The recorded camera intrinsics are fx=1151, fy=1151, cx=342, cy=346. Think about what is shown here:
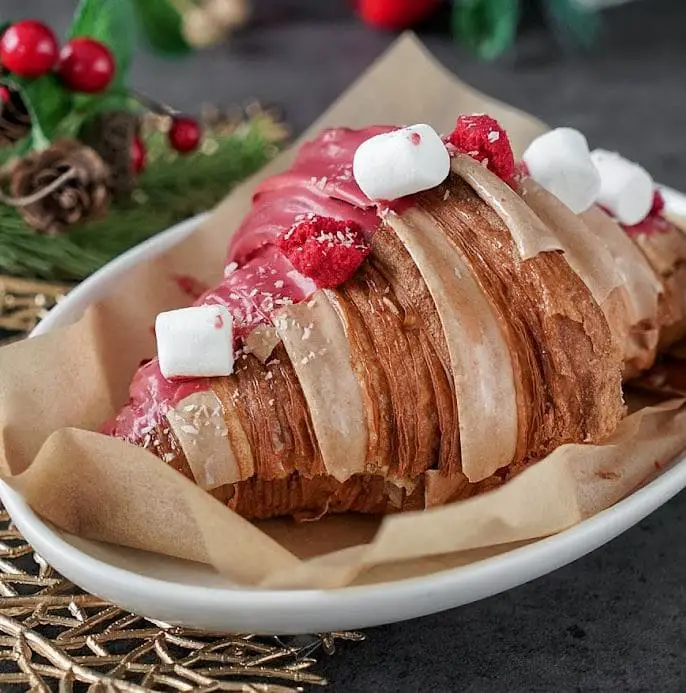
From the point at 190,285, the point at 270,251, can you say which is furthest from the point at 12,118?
the point at 270,251

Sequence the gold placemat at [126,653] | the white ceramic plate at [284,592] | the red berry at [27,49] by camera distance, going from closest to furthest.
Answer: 1. the white ceramic plate at [284,592]
2. the gold placemat at [126,653]
3. the red berry at [27,49]

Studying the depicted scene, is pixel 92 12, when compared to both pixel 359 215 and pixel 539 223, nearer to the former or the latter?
pixel 359 215

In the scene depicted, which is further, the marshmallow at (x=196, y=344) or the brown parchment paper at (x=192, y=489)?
the marshmallow at (x=196, y=344)

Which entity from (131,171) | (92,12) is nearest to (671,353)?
(131,171)

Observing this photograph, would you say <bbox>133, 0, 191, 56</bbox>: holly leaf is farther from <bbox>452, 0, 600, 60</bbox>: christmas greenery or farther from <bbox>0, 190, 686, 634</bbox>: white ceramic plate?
<bbox>0, 190, 686, 634</bbox>: white ceramic plate

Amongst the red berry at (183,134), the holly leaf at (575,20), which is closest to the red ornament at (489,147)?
the red berry at (183,134)

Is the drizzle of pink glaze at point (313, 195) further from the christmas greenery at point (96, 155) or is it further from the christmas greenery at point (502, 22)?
the christmas greenery at point (502, 22)
